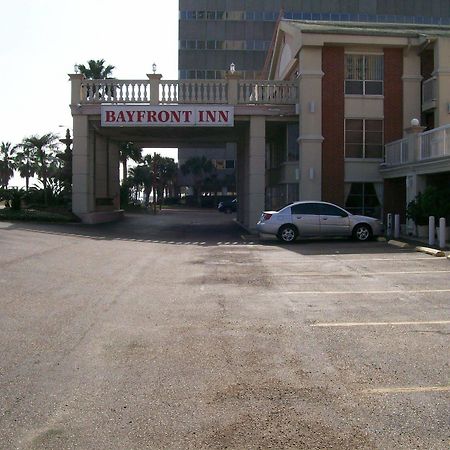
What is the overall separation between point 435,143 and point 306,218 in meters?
4.97

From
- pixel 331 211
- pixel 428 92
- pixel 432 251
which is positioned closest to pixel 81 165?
pixel 331 211

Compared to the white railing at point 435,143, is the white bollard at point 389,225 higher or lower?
lower

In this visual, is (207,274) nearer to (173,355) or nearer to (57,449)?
(173,355)

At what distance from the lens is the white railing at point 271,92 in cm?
2594

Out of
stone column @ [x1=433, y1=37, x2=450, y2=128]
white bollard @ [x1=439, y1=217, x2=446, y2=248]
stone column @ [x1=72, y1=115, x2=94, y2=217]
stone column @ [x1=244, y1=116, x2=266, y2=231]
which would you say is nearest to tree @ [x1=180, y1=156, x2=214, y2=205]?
stone column @ [x1=72, y1=115, x2=94, y2=217]

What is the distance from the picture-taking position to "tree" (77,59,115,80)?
40781 mm

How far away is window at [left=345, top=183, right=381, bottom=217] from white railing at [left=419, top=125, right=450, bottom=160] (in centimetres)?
471

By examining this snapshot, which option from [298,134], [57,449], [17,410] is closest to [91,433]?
[57,449]

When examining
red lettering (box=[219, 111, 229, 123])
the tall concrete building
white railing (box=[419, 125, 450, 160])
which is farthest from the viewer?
the tall concrete building

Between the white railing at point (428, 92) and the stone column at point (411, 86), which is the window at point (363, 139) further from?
the white railing at point (428, 92)

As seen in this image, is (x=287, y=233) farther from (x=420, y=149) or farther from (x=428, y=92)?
(x=428, y=92)

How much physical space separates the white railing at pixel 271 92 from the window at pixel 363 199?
15.3ft

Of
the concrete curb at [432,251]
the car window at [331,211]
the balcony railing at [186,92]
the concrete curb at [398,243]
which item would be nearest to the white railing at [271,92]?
the balcony railing at [186,92]

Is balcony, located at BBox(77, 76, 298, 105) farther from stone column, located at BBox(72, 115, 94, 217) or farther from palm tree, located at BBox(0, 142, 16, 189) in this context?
palm tree, located at BBox(0, 142, 16, 189)
